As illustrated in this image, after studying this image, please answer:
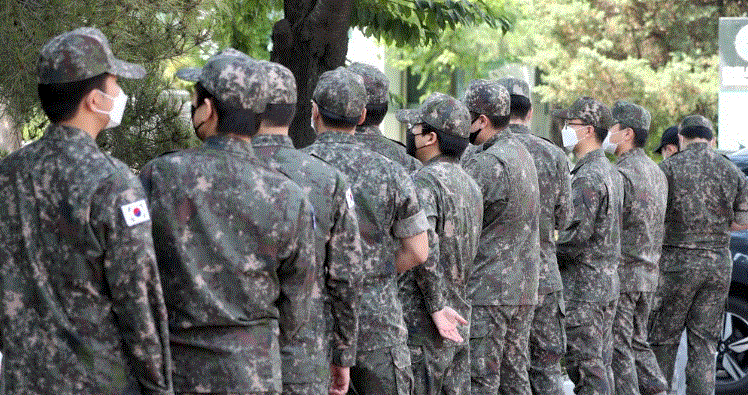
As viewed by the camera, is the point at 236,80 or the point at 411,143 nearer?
the point at 236,80

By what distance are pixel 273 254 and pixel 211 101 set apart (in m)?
0.57

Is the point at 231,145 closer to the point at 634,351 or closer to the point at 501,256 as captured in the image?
the point at 501,256

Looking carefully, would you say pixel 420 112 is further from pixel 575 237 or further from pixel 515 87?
pixel 575 237

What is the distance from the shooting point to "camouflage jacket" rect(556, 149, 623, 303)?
7.95m

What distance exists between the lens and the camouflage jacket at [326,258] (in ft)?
15.0

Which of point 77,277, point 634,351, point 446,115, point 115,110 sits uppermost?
point 115,110

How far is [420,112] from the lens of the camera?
616 cm

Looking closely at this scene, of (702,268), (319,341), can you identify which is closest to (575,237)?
(702,268)

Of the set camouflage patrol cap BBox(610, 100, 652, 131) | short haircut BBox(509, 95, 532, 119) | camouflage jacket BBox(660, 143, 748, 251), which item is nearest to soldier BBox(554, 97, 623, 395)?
camouflage patrol cap BBox(610, 100, 652, 131)

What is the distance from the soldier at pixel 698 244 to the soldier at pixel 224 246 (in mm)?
5591

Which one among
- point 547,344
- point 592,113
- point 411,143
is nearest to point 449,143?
point 411,143

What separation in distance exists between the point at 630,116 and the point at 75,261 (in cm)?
574

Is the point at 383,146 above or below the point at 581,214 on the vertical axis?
above

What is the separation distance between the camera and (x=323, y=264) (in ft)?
15.5
